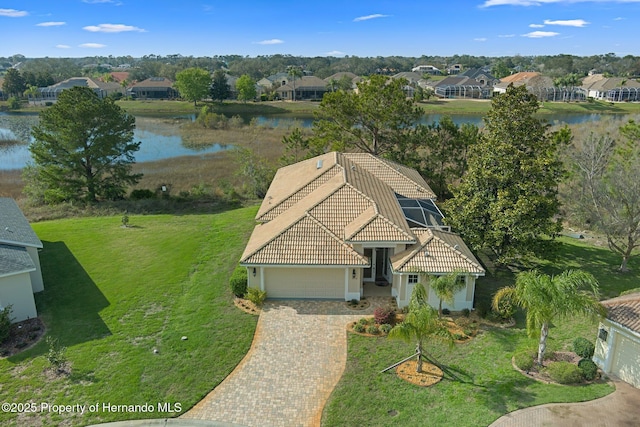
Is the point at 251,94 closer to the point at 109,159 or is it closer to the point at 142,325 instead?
the point at 109,159

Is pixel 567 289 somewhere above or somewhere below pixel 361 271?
above

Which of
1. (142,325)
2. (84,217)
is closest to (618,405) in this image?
(142,325)

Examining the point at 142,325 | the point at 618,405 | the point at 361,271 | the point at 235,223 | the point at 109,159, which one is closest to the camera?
the point at 618,405

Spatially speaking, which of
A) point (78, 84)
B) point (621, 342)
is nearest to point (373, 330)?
point (621, 342)

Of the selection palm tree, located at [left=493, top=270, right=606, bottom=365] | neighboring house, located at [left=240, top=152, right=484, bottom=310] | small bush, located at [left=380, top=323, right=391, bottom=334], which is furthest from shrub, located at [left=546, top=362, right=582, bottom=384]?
small bush, located at [left=380, top=323, right=391, bottom=334]

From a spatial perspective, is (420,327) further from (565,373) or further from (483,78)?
(483,78)
